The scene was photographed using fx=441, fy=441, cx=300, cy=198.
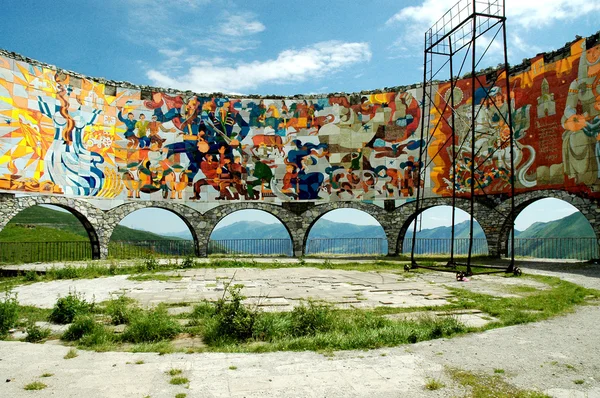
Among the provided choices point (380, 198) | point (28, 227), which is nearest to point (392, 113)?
point (380, 198)

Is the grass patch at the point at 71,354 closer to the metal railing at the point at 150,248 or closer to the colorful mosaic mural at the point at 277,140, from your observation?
the colorful mosaic mural at the point at 277,140

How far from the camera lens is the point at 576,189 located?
20.9 m

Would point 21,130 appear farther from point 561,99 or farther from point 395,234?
point 561,99

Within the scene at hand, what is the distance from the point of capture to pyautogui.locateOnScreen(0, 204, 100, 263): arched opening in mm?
24516

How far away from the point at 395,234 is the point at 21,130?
20902mm

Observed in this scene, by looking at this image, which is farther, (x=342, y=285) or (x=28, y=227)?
(x=28, y=227)

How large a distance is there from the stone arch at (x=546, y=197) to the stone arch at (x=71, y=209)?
69.2 ft

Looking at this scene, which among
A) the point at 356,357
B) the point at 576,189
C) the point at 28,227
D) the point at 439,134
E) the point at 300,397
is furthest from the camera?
the point at 28,227

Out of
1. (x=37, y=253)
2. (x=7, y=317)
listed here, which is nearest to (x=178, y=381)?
(x=7, y=317)

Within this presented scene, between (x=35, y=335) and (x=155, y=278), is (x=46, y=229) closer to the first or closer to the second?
(x=155, y=278)

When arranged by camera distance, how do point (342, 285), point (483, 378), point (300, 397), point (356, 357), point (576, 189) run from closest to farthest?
point (300, 397), point (483, 378), point (356, 357), point (342, 285), point (576, 189)

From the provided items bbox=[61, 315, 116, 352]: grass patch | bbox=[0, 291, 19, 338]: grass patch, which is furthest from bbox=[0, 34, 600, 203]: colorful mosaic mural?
bbox=[61, 315, 116, 352]: grass patch

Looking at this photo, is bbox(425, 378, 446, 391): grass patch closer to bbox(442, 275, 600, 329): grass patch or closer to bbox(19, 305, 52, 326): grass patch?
bbox(442, 275, 600, 329): grass patch

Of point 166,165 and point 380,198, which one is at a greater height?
point 166,165
